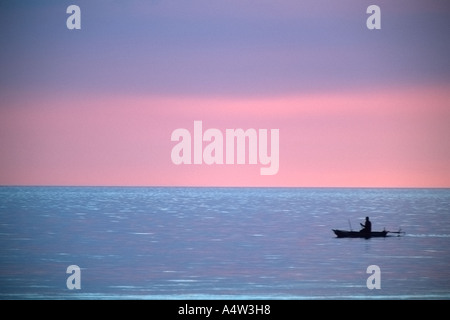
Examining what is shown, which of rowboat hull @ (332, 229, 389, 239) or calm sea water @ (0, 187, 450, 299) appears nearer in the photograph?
calm sea water @ (0, 187, 450, 299)

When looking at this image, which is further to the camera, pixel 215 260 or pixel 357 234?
pixel 357 234

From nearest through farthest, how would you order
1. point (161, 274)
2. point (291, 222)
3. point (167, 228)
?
point (161, 274)
point (167, 228)
point (291, 222)

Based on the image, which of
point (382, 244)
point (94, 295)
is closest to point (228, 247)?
point (382, 244)

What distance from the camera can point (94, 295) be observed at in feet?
60.6

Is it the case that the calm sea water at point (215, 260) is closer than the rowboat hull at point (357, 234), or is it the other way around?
the calm sea water at point (215, 260)

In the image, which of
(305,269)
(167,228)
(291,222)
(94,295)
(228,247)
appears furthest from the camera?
(291,222)

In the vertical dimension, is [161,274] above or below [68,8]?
below

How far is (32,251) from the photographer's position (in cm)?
2661

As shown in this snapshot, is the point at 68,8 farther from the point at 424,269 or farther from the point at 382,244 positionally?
the point at 382,244

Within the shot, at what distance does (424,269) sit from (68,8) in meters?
12.6

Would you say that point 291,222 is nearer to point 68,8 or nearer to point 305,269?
point 305,269

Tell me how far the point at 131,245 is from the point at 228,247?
138 inches

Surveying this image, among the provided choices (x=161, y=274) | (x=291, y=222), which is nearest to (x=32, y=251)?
(x=161, y=274)

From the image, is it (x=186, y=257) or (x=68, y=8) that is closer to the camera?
(x=68, y=8)
